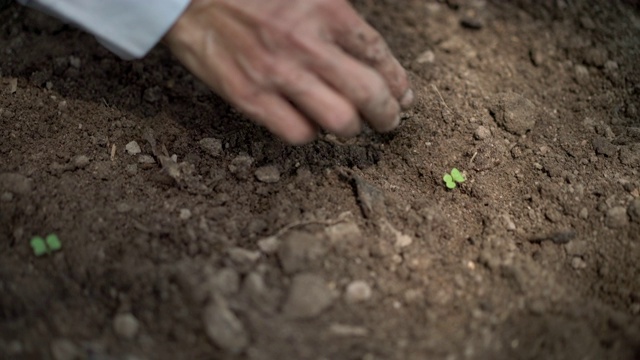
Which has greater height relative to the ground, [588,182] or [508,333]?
[588,182]

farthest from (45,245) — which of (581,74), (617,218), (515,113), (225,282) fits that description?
(581,74)

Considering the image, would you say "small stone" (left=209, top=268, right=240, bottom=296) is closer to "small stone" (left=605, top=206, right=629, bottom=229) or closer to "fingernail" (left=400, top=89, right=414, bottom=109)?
"fingernail" (left=400, top=89, right=414, bottom=109)

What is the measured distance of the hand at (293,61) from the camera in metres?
1.33

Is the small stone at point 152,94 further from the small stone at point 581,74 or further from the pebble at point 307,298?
the small stone at point 581,74

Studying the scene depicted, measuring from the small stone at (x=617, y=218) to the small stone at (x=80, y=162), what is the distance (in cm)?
128

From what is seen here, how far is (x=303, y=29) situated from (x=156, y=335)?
70 centimetres

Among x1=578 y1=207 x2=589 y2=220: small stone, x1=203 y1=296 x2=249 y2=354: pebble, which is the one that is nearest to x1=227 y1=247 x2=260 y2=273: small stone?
x1=203 y1=296 x2=249 y2=354: pebble

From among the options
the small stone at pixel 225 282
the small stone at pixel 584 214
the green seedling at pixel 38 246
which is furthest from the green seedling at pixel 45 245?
the small stone at pixel 584 214

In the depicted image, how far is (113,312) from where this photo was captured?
4.49 ft

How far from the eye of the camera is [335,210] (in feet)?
5.04

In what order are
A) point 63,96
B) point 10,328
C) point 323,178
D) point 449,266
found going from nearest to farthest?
point 10,328 → point 449,266 → point 323,178 → point 63,96

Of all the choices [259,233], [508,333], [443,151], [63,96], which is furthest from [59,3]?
[508,333]

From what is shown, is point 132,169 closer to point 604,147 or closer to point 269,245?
point 269,245

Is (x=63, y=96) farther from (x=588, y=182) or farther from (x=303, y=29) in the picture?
(x=588, y=182)
